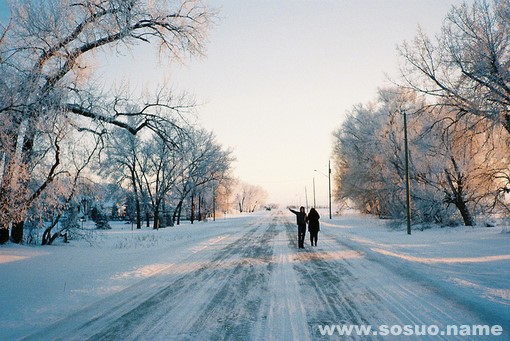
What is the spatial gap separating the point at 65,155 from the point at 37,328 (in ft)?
31.2

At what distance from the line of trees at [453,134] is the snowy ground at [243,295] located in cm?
618

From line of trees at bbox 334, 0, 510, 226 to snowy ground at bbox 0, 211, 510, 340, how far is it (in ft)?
20.3

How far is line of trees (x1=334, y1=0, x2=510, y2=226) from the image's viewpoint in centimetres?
1229

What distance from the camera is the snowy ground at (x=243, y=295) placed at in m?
4.57

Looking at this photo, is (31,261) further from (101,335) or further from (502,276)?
(502,276)

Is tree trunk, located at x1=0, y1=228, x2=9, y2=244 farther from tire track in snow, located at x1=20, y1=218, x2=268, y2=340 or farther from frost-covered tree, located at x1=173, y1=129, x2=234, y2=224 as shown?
frost-covered tree, located at x1=173, y1=129, x2=234, y2=224

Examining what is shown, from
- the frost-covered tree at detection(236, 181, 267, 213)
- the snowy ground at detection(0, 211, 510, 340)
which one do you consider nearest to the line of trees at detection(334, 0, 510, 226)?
the snowy ground at detection(0, 211, 510, 340)

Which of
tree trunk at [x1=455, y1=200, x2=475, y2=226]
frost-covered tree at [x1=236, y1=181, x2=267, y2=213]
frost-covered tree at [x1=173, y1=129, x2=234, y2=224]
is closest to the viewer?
tree trunk at [x1=455, y1=200, x2=475, y2=226]

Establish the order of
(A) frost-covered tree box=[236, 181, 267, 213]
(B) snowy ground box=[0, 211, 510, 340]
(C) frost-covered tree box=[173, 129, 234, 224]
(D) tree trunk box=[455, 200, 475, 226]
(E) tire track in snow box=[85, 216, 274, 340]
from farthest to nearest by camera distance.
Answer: (A) frost-covered tree box=[236, 181, 267, 213] < (C) frost-covered tree box=[173, 129, 234, 224] < (D) tree trunk box=[455, 200, 475, 226] < (B) snowy ground box=[0, 211, 510, 340] < (E) tire track in snow box=[85, 216, 274, 340]

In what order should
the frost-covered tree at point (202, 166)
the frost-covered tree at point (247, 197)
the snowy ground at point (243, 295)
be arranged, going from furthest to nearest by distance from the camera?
the frost-covered tree at point (247, 197)
the frost-covered tree at point (202, 166)
the snowy ground at point (243, 295)

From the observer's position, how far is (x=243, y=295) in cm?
621

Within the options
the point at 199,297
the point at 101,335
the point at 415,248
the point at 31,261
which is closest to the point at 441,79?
the point at 415,248

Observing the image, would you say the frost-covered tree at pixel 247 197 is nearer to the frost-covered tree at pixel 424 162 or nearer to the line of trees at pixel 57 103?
the frost-covered tree at pixel 424 162

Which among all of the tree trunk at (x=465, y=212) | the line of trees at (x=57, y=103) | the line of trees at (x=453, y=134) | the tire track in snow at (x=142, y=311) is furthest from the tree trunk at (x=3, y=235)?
the tree trunk at (x=465, y=212)
